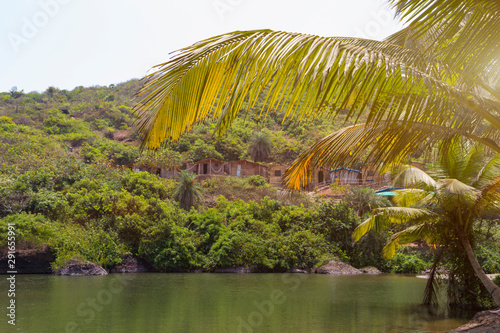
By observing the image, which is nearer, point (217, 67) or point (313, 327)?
point (217, 67)

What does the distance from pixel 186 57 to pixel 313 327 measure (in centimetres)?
743

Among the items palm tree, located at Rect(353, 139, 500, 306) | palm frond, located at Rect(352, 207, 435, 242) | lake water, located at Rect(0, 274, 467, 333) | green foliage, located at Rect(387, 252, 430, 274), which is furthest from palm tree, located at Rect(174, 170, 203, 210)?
palm frond, located at Rect(352, 207, 435, 242)

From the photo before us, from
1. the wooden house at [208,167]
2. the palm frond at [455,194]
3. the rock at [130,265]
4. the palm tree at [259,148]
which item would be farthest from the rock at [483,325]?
the palm tree at [259,148]

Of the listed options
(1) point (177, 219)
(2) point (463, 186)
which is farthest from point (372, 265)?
(2) point (463, 186)

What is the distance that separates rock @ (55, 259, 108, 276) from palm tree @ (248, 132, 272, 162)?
26.2m

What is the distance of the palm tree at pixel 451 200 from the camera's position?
8.91 meters

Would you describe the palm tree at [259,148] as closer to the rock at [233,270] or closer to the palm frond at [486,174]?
the rock at [233,270]

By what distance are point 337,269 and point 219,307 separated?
12808 mm

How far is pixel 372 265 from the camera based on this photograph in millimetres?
23312

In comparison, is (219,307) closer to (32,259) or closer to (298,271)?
(298,271)

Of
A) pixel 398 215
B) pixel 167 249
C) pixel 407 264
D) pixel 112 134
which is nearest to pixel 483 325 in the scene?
pixel 398 215

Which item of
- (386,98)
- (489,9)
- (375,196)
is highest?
(489,9)

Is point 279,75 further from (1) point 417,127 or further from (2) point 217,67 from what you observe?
(1) point 417,127

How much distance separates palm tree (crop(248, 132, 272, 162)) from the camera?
4438 cm
